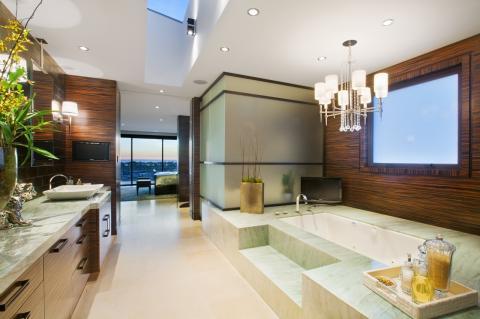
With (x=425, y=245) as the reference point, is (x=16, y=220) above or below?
above

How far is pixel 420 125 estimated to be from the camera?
2.79 metres

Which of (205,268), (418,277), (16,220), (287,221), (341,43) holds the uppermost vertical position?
(341,43)

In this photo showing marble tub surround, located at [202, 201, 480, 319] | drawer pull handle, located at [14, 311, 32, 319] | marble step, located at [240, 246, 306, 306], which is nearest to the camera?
drawer pull handle, located at [14, 311, 32, 319]

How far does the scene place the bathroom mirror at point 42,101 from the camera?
250 centimetres

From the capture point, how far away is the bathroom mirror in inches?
98.3

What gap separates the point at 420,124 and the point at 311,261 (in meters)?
2.22

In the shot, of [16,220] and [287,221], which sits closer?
[16,220]

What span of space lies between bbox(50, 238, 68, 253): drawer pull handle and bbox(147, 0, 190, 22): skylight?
147 inches

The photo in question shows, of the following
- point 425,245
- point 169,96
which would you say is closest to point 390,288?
point 425,245

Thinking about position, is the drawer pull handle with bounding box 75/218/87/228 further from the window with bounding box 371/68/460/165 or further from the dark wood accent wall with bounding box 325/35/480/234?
the dark wood accent wall with bounding box 325/35/480/234

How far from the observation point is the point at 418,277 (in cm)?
118

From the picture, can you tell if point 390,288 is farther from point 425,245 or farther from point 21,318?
point 21,318

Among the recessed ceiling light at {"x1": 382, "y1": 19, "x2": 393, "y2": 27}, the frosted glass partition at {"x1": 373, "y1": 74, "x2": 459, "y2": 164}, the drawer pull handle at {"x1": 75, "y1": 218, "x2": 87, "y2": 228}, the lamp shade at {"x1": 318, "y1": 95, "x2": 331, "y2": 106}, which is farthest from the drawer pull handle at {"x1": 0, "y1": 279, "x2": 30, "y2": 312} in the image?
the frosted glass partition at {"x1": 373, "y1": 74, "x2": 459, "y2": 164}

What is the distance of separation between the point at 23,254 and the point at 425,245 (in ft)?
7.11
